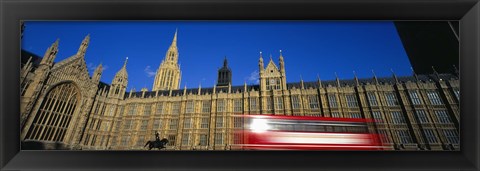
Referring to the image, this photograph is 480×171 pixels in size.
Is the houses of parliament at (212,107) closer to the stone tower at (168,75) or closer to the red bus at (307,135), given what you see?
the stone tower at (168,75)

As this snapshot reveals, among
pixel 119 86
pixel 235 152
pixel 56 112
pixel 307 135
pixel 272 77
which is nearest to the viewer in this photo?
pixel 235 152

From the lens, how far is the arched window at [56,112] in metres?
22.2

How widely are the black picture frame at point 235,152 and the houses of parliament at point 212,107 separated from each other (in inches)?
637

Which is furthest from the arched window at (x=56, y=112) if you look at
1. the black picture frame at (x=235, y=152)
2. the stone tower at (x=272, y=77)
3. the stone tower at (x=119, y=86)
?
the stone tower at (x=272, y=77)

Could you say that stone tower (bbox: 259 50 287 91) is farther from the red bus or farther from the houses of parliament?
the red bus

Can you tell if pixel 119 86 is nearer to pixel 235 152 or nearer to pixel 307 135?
pixel 307 135

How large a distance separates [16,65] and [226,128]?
2278cm

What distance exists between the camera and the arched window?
22.2 m

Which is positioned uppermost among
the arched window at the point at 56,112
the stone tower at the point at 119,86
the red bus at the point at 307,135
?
the stone tower at the point at 119,86

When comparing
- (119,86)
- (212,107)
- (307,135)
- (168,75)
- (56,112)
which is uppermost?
(168,75)

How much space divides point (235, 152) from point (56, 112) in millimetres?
25782

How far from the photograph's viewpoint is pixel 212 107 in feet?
97.8

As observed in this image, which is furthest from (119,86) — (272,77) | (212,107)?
(272,77)
